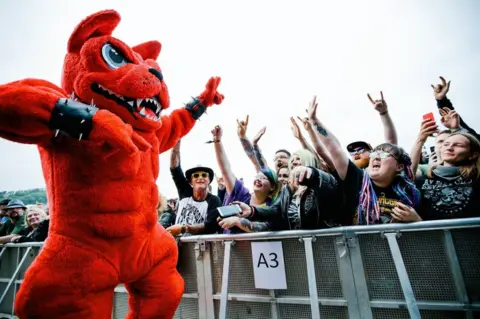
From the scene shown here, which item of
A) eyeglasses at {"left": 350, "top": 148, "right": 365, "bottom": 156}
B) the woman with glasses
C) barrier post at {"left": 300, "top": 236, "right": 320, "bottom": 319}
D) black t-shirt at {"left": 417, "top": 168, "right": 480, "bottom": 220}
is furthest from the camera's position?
eyeglasses at {"left": 350, "top": 148, "right": 365, "bottom": 156}

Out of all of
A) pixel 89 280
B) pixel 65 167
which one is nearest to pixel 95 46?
pixel 65 167

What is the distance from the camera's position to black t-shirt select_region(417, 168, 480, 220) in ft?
6.46

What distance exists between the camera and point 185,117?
2465 mm

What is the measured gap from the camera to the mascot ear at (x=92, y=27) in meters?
1.76

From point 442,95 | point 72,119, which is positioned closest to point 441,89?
point 442,95

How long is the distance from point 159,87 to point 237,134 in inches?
87.6

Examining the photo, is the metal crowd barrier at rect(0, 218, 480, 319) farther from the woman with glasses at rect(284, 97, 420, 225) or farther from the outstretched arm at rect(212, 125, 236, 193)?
the outstretched arm at rect(212, 125, 236, 193)

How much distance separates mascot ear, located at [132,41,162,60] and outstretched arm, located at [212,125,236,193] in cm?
136

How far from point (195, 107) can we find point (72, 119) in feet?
4.18

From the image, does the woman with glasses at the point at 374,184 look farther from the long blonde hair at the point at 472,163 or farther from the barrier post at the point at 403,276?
the long blonde hair at the point at 472,163

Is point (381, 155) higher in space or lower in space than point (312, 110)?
lower

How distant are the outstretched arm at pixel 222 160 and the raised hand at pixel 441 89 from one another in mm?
2678

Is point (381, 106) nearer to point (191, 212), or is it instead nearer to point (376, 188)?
point (376, 188)

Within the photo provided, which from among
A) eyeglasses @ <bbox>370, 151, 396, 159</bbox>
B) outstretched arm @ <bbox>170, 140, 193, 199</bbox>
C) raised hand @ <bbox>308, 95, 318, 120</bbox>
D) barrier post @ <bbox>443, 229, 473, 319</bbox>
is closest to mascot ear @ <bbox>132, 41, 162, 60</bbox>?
raised hand @ <bbox>308, 95, 318, 120</bbox>
